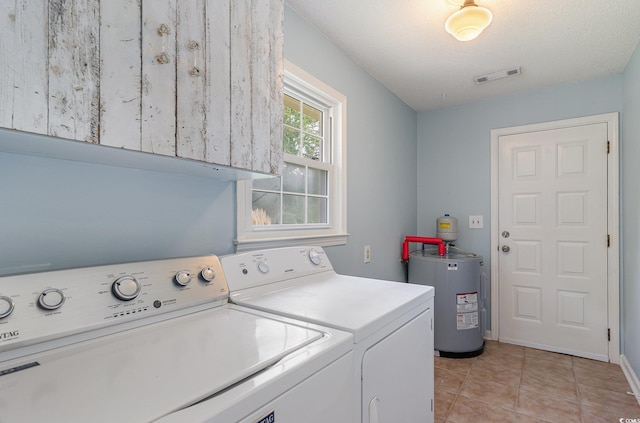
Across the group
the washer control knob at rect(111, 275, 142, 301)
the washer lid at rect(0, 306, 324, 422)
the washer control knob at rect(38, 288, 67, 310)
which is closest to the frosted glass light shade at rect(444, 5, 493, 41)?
the washer lid at rect(0, 306, 324, 422)

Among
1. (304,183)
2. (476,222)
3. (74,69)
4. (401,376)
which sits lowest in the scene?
(401,376)

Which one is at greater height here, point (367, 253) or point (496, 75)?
point (496, 75)

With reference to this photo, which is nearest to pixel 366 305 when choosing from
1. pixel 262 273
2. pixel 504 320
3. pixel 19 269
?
pixel 262 273

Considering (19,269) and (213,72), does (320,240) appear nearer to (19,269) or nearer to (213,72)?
(213,72)

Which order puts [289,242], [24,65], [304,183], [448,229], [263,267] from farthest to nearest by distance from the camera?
[448,229], [304,183], [289,242], [263,267], [24,65]

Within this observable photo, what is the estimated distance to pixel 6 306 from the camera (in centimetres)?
71

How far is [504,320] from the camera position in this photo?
9.87ft

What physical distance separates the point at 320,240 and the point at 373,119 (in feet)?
4.07

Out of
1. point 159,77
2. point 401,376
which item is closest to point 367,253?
point 401,376

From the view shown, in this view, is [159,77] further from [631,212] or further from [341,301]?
[631,212]

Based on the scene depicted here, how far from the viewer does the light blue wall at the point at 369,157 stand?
6.51 ft

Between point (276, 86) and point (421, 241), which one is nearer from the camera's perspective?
point (276, 86)

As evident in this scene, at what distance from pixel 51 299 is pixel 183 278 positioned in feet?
1.11

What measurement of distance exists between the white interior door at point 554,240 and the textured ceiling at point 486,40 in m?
0.58
